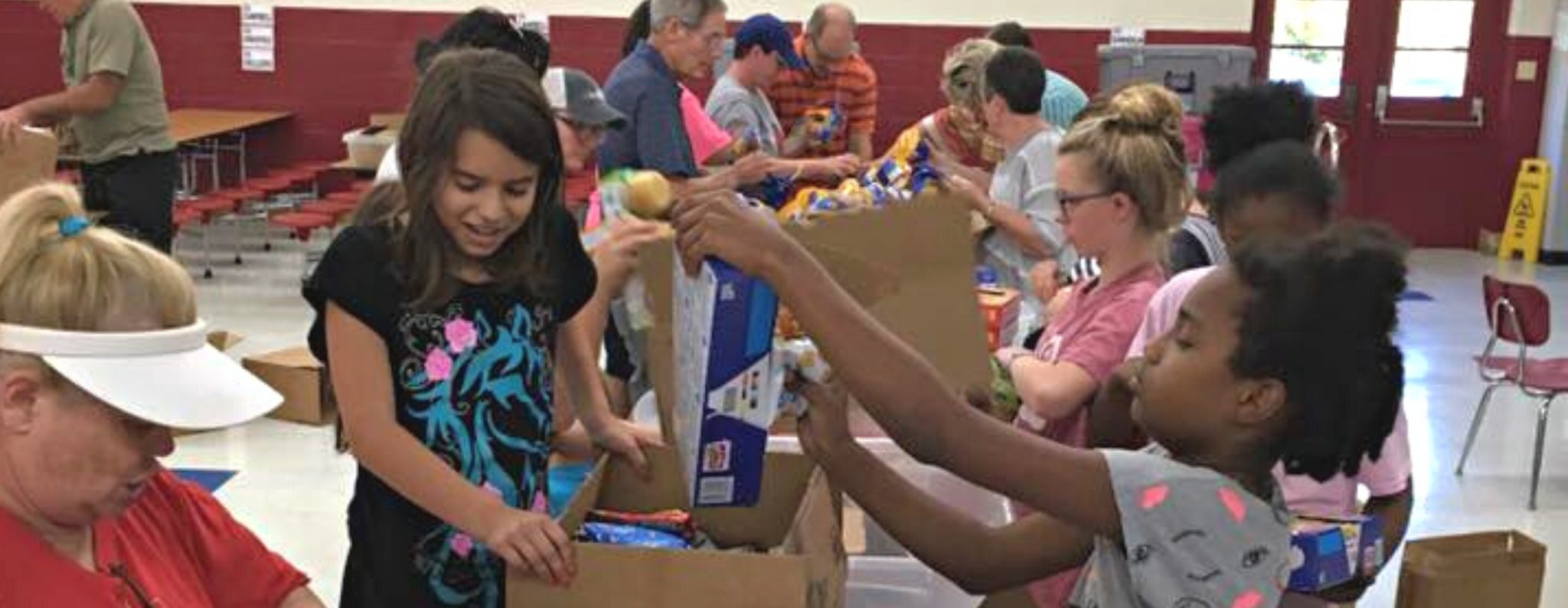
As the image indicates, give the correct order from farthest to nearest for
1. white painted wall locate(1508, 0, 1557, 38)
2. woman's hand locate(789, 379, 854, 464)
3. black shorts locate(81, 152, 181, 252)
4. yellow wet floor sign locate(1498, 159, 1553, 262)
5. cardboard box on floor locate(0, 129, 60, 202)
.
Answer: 1. white painted wall locate(1508, 0, 1557, 38)
2. yellow wet floor sign locate(1498, 159, 1553, 262)
3. black shorts locate(81, 152, 181, 252)
4. cardboard box on floor locate(0, 129, 60, 202)
5. woman's hand locate(789, 379, 854, 464)

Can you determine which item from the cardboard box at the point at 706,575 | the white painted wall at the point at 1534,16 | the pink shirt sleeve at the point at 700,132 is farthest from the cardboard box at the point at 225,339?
the white painted wall at the point at 1534,16

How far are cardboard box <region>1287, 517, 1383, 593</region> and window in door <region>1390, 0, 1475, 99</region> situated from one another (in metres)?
8.77

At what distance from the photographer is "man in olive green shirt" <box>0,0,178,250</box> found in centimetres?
529

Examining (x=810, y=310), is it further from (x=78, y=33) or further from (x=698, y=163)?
(x=78, y=33)

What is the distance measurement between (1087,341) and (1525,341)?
3.39 metres

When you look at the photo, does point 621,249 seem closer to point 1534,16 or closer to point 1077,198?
point 1077,198

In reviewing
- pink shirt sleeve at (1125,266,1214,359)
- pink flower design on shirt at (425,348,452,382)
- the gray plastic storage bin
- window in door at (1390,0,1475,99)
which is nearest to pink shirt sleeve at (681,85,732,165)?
pink shirt sleeve at (1125,266,1214,359)

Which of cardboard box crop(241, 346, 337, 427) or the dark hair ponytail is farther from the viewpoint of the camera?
cardboard box crop(241, 346, 337, 427)

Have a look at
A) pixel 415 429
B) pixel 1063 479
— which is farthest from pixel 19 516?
pixel 1063 479

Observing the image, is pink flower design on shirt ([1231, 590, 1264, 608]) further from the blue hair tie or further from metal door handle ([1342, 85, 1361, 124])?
metal door handle ([1342, 85, 1361, 124])

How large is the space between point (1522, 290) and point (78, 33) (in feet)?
16.4

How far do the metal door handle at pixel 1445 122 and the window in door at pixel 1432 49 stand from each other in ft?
0.34

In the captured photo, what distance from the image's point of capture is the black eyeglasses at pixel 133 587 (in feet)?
4.87

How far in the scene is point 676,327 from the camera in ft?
5.87
